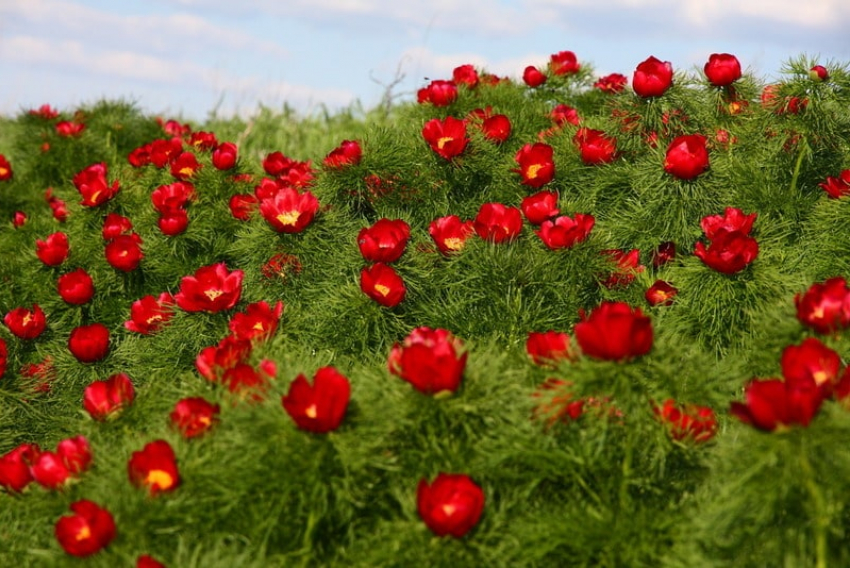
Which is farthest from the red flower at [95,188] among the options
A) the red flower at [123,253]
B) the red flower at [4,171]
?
the red flower at [4,171]

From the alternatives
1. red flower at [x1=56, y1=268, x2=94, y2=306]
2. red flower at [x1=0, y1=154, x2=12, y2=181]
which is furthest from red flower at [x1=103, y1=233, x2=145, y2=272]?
red flower at [x1=0, y1=154, x2=12, y2=181]

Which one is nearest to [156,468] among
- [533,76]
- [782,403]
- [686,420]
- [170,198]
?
[686,420]

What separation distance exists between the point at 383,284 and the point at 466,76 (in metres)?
2.06

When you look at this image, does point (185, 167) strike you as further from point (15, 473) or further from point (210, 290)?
point (15, 473)

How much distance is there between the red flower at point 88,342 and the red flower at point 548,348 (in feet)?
5.40

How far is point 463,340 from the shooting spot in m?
3.06

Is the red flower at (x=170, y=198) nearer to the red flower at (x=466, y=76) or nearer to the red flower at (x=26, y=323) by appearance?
the red flower at (x=26, y=323)

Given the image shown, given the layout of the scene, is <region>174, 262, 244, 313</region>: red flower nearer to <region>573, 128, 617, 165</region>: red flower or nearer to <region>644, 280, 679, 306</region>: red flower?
<region>644, 280, 679, 306</region>: red flower

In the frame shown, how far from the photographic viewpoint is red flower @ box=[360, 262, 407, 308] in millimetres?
2889

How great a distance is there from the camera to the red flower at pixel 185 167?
4227 millimetres

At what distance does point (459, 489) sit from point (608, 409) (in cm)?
41

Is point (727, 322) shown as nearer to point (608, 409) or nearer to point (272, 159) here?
point (608, 409)

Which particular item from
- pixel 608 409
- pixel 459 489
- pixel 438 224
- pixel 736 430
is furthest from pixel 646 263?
pixel 459 489

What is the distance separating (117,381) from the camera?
2508mm
